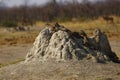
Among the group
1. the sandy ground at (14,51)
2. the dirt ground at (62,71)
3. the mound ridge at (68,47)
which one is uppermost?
the mound ridge at (68,47)

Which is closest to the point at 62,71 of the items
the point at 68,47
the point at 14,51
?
the point at 68,47

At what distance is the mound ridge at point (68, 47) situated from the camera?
14281 millimetres

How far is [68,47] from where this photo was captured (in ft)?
47.3

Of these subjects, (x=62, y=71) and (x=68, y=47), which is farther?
(x=68, y=47)

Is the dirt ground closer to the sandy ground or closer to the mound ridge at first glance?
the mound ridge

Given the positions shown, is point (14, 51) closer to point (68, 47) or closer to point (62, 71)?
point (68, 47)

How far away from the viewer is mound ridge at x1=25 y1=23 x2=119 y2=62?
14281 mm

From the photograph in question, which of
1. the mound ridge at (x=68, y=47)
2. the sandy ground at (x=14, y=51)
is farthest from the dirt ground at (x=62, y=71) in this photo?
the sandy ground at (x=14, y=51)

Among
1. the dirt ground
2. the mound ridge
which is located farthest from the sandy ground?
the dirt ground

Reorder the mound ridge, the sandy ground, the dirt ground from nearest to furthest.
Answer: the dirt ground, the mound ridge, the sandy ground

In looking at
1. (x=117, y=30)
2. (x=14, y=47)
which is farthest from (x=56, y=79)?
(x=117, y=30)

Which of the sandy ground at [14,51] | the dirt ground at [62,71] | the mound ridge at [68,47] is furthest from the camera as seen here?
the sandy ground at [14,51]

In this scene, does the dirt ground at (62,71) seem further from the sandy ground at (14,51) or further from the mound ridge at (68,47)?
the sandy ground at (14,51)

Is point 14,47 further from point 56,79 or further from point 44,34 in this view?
point 56,79
